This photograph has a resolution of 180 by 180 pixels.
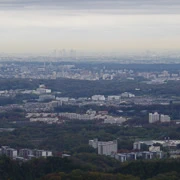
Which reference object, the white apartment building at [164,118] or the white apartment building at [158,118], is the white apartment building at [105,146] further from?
the white apartment building at [164,118]

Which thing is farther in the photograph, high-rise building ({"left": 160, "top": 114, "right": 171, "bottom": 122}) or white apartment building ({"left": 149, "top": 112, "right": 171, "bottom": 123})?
high-rise building ({"left": 160, "top": 114, "right": 171, "bottom": 122})

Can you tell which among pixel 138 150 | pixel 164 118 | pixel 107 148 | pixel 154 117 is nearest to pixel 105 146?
pixel 107 148

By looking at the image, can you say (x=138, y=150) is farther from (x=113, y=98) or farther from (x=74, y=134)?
(x=113, y=98)

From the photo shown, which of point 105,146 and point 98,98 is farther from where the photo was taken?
point 98,98

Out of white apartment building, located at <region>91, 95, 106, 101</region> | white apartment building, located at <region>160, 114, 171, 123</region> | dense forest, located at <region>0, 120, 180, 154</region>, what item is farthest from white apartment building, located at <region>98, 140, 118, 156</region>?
white apartment building, located at <region>91, 95, 106, 101</region>

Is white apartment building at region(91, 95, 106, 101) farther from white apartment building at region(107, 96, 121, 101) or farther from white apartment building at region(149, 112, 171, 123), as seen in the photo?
white apartment building at region(149, 112, 171, 123)

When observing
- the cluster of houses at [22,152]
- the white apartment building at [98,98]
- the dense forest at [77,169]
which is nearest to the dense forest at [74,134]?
the cluster of houses at [22,152]

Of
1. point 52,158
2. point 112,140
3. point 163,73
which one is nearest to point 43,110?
point 112,140

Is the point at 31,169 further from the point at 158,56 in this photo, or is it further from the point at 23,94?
the point at 158,56

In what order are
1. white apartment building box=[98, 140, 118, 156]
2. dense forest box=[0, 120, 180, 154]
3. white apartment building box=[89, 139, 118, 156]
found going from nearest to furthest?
white apartment building box=[98, 140, 118, 156]
white apartment building box=[89, 139, 118, 156]
dense forest box=[0, 120, 180, 154]
